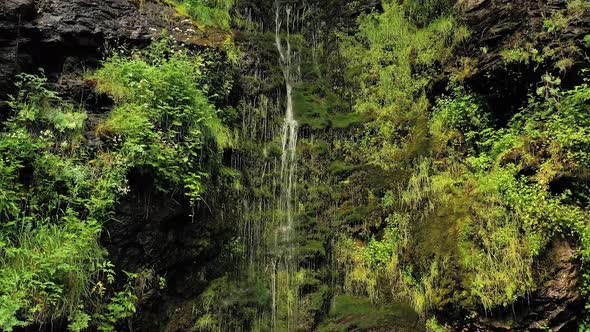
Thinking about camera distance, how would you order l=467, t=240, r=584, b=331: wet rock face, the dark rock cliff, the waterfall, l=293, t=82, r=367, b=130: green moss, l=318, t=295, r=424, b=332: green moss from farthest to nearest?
1. l=293, t=82, r=367, b=130: green moss
2. the waterfall
3. l=318, t=295, r=424, b=332: green moss
4. the dark rock cliff
5. l=467, t=240, r=584, b=331: wet rock face

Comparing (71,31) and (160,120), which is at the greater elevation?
(71,31)

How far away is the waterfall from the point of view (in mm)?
7449

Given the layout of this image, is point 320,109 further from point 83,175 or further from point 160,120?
point 83,175

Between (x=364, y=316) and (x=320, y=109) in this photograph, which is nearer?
(x=364, y=316)

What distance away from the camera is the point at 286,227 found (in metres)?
8.36

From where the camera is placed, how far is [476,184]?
6.84 m

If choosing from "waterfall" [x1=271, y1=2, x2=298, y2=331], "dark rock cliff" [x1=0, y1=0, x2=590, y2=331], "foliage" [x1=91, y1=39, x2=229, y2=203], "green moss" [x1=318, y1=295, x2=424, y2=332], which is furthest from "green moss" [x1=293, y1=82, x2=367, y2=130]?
"green moss" [x1=318, y1=295, x2=424, y2=332]

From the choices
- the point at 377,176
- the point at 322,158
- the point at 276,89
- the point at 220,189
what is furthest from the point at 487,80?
the point at 220,189

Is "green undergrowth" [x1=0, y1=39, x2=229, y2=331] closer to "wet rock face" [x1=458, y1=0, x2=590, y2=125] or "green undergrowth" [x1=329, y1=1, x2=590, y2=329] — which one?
"green undergrowth" [x1=329, y1=1, x2=590, y2=329]

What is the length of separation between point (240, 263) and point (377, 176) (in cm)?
331

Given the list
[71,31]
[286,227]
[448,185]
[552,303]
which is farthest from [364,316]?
[71,31]

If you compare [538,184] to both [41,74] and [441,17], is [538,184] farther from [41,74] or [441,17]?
[41,74]

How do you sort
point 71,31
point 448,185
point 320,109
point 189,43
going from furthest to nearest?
point 320,109
point 189,43
point 448,185
point 71,31

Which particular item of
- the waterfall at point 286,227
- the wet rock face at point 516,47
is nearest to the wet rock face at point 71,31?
the waterfall at point 286,227
